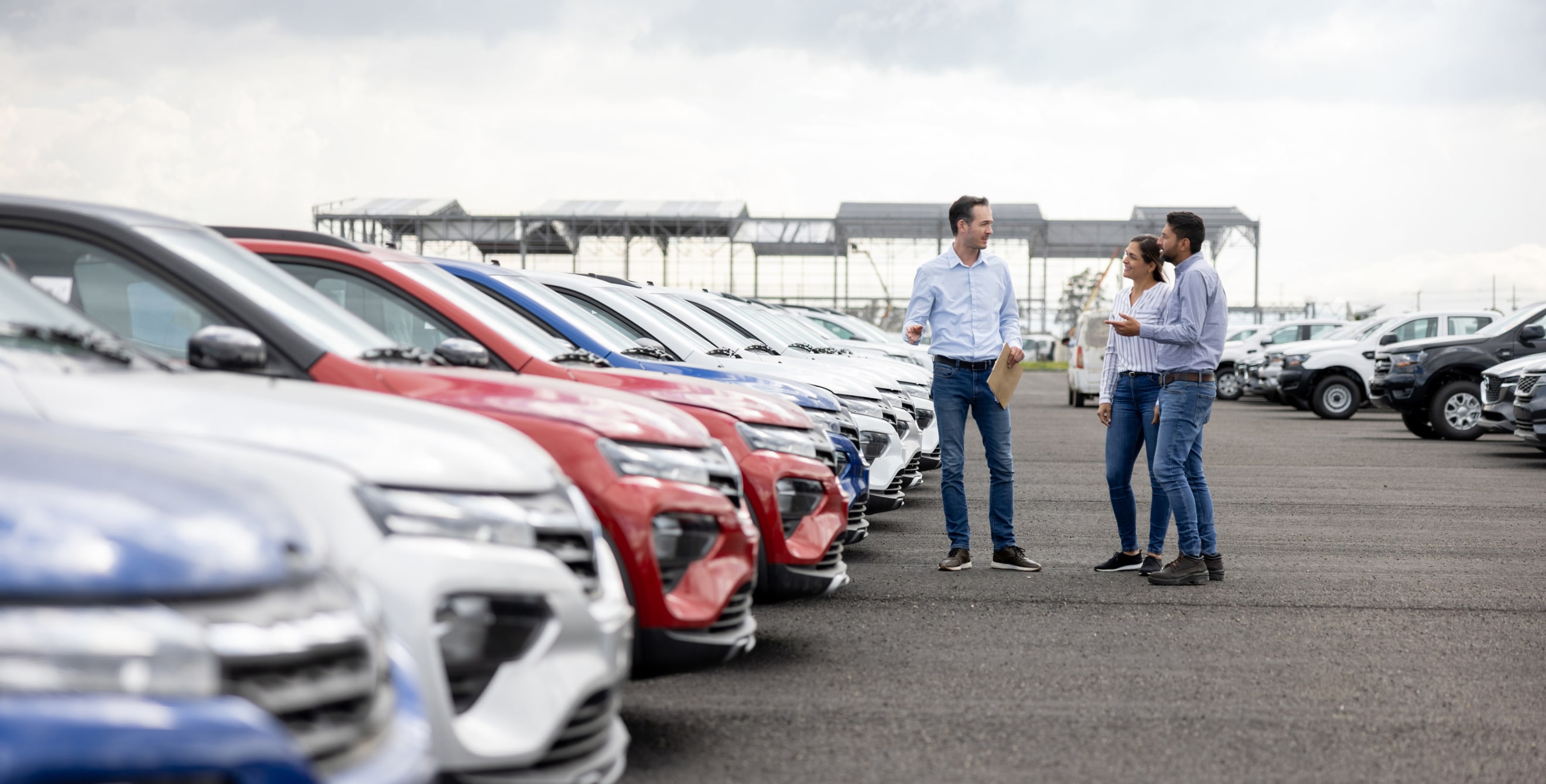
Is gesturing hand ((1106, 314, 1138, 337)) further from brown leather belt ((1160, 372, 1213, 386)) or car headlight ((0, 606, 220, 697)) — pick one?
car headlight ((0, 606, 220, 697))

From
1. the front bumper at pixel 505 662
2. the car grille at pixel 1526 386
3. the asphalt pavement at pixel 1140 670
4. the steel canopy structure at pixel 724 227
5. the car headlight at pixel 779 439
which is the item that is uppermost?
the steel canopy structure at pixel 724 227

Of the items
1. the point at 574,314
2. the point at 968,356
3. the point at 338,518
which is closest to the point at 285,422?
the point at 338,518

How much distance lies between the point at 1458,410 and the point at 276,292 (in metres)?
18.8

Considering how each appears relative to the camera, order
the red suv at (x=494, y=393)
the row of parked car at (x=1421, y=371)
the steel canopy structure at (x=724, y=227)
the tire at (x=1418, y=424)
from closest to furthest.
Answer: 1. the red suv at (x=494, y=393)
2. the row of parked car at (x=1421, y=371)
3. the tire at (x=1418, y=424)
4. the steel canopy structure at (x=724, y=227)

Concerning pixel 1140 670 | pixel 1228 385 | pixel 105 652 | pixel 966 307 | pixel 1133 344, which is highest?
pixel 966 307

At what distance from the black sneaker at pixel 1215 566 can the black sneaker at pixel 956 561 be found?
1.30 m

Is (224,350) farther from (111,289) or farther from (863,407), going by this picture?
(863,407)

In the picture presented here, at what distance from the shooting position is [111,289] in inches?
193

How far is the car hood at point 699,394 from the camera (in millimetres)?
6062

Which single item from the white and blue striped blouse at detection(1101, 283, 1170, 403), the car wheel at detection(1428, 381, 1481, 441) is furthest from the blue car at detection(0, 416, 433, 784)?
the car wheel at detection(1428, 381, 1481, 441)

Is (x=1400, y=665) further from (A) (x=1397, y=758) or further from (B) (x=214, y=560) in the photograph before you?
(B) (x=214, y=560)

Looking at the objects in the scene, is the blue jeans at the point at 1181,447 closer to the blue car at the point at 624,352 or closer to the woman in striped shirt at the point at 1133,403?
the woman in striped shirt at the point at 1133,403

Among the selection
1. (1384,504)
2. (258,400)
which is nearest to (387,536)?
(258,400)

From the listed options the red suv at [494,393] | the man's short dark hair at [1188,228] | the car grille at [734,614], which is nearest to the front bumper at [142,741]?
the red suv at [494,393]
